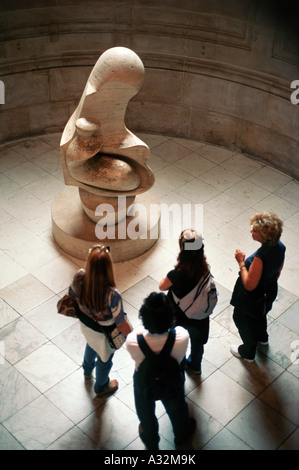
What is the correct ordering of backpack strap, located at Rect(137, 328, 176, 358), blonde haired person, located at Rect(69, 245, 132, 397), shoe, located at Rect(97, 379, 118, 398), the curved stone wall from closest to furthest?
backpack strap, located at Rect(137, 328, 176, 358)
blonde haired person, located at Rect(69, 245, 132, 397)
shoe, located at Rect(97, 379, 118, 398)
the curved stone wall

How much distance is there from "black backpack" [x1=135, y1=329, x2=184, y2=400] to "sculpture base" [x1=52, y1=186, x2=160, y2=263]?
2515 mm

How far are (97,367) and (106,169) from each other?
84.9 inches

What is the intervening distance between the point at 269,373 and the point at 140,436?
141cm

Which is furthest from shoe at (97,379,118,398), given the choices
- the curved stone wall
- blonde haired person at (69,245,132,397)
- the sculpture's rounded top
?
the curved stone wall

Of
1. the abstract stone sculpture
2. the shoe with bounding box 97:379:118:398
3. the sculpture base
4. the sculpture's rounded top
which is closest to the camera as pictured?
the shoe with bounding box 97:379:118:398

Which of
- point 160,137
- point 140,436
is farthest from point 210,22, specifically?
point 140,436

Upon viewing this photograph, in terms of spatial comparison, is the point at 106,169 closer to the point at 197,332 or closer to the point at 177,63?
the point at 197,332

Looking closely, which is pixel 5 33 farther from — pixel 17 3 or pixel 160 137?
pixel 160 137

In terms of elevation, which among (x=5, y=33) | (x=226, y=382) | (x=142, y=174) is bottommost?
(x=226, y=382)

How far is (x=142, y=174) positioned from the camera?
592 centimetres

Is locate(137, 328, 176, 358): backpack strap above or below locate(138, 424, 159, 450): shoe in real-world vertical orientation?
above

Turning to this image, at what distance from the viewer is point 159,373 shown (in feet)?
12.1

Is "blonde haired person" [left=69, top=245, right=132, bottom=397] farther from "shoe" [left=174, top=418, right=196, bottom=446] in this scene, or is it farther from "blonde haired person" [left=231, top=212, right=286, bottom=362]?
"blonde haired person" [left=231, top=212, right=286, bottom=362]

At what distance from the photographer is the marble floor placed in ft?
14.7
